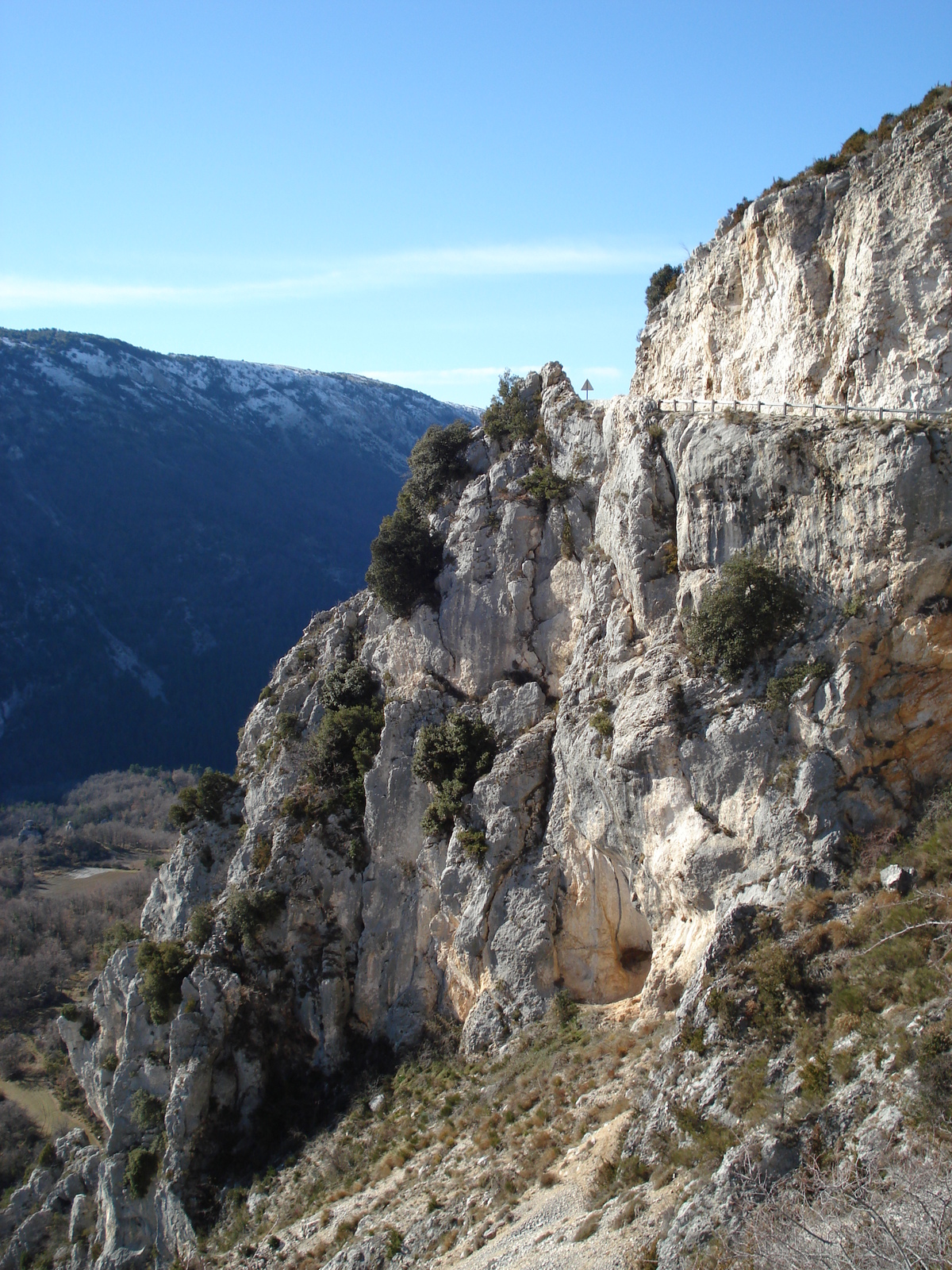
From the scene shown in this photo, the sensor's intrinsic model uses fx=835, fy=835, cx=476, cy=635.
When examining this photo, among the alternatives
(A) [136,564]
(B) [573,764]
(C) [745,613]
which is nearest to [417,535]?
(B) [573,764]

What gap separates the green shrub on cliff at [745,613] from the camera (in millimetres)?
18312

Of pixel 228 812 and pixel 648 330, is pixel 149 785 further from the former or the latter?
pixel 648 330

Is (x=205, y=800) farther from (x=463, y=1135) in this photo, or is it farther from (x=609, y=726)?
(x=609, y=726)

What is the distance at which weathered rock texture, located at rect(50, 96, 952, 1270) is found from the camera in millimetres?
17031

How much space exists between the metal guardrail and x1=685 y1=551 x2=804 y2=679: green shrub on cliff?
3.61 metres

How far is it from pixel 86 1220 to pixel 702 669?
30537 mm

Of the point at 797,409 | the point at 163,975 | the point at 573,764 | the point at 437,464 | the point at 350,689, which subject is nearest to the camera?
the point at 797,409

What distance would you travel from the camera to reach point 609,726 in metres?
21.3

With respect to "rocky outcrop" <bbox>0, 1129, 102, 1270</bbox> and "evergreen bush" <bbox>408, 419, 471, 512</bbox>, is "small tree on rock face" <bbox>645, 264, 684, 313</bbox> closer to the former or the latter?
"evergreen bush" <bbox>408, 419, 471, 512</bbox>

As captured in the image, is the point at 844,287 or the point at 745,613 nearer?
the point at 745,613

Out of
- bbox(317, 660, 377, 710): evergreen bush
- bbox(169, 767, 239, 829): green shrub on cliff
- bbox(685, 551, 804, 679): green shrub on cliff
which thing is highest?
bbox(685, 551, 804, 679): green shrub on cliff

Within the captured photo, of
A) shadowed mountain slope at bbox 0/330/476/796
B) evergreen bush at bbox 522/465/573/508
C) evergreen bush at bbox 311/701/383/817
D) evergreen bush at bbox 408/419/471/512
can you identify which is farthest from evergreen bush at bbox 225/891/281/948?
shadowed mountain slope at bbox 0/330/476/796

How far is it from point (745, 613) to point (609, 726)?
474 centimetres

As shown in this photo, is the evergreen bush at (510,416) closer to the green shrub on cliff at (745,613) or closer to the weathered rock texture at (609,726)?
the weathered rock texture at (609,726)
